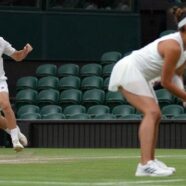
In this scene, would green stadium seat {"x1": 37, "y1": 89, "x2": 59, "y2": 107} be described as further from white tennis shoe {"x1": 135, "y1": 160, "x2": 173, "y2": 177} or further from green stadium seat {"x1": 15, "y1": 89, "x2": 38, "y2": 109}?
white tennis shoe {"x1": 135, "y1": 160, "x2": 173, "y2": 177}

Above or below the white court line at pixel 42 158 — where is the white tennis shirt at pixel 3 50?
above

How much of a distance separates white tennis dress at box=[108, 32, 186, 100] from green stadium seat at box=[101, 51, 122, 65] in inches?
460

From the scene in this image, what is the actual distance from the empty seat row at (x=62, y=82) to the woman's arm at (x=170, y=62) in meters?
11.4

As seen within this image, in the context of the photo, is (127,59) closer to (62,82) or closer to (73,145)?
(73,145)

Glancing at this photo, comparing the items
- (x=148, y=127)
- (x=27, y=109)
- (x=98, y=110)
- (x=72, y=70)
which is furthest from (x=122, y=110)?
(x=148, y=127)

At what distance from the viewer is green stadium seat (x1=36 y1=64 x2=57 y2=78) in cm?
2173

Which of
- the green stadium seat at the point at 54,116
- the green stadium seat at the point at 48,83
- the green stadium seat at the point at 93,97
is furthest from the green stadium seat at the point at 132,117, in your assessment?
the green stadium seat at the point at 48,83

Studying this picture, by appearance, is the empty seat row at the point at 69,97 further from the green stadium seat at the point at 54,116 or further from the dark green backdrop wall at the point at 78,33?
the dark green backdrop wall at the point at 78,33

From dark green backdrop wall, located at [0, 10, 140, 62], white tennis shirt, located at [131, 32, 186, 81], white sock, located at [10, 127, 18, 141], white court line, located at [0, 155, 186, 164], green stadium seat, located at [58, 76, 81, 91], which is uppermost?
dark green backdrop wall, located at [0, 10, 140, 62]

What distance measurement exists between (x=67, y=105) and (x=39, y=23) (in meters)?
2.85

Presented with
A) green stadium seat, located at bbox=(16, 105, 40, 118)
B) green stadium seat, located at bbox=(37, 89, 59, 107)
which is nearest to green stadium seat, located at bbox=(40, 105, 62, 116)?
green stadium seat, located at bbox=(16, 105, 40, 118)

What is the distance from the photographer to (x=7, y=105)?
1403 centimetres

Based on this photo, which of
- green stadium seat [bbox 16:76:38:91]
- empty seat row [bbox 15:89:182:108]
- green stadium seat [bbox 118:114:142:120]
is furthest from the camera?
green stadium seat [bbox 16:76:38:91]

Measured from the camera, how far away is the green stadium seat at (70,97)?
2077 centimetres
